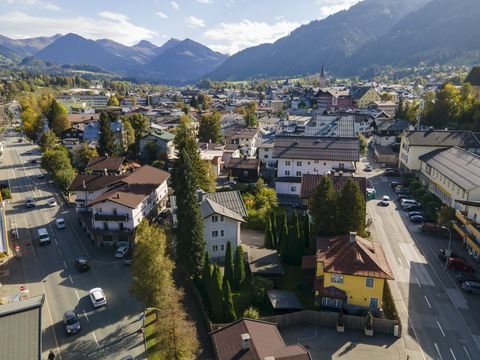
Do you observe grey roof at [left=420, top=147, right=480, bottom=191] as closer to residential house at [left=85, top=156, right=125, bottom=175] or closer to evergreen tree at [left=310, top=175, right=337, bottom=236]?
evergreen tree at [left=310, top=175, right=337, bottom=236]

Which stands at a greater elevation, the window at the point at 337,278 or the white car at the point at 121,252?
the window at the point at 337,278

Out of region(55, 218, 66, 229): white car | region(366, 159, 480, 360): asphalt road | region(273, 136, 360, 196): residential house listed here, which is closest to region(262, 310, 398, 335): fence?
region(366, 159, 480, 360): asphalt road

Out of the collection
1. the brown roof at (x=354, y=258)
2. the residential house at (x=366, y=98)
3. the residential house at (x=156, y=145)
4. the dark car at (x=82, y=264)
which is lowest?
the dark car at (x=82, y=264)

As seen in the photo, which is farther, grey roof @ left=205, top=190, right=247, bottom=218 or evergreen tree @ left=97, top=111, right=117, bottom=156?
evergreen tree @ left=97, top=111, right=117, bottom=156

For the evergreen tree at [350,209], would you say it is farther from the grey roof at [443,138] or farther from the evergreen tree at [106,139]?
the evergreen tree at [106,139]

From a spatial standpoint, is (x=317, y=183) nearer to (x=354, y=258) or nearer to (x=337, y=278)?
(x=354, y=258)

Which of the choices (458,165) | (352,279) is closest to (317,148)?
(458,165)

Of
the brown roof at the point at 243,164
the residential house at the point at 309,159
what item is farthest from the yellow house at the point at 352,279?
the brown roof at the point at 243,164
